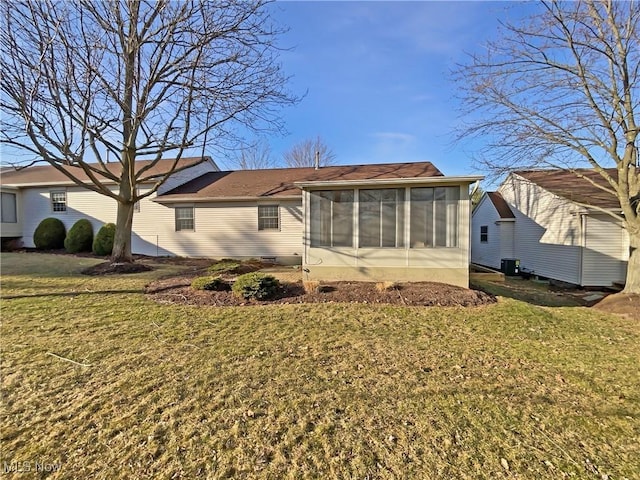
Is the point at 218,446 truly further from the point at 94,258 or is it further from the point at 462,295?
the point at 94,258

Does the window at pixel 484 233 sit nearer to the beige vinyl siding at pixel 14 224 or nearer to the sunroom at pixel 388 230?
the sunroom at pixel 388 230

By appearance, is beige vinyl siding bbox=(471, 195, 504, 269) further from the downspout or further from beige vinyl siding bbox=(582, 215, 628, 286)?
beige vinyl siding bbox=(582, 215, 628, 286)

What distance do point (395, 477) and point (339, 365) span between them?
1.87 metres

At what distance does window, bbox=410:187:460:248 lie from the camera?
8055 mm

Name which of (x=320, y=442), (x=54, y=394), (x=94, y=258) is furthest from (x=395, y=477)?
(x=94, y=258)

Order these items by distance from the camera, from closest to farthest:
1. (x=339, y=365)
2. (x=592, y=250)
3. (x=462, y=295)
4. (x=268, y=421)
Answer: (x=268, y=421) < (x=339, y=365) < (x=462, y=295) < (x=592, y=250)

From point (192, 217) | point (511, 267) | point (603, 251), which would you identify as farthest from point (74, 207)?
point (603, 251)

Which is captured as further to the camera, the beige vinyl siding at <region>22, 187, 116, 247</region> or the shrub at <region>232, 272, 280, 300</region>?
the beige vinyl siding at <region>22, 187, 116, 247</region>

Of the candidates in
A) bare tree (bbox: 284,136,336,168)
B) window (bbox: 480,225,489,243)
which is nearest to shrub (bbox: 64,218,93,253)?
window (bbox: 480,225,489,243)

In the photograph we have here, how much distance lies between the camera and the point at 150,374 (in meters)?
3.75

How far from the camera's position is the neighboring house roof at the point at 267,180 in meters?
12.6

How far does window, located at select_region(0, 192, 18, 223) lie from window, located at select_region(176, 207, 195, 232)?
29.7 ft

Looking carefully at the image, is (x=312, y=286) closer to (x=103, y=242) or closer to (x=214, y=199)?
(x=214, y=199)

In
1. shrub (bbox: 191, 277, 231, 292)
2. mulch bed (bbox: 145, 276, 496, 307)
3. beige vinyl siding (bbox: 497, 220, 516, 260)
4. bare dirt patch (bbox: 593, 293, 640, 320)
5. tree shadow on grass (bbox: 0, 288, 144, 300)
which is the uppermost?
beige vinyl siding (bbox: 497, 220, 516, 260)
